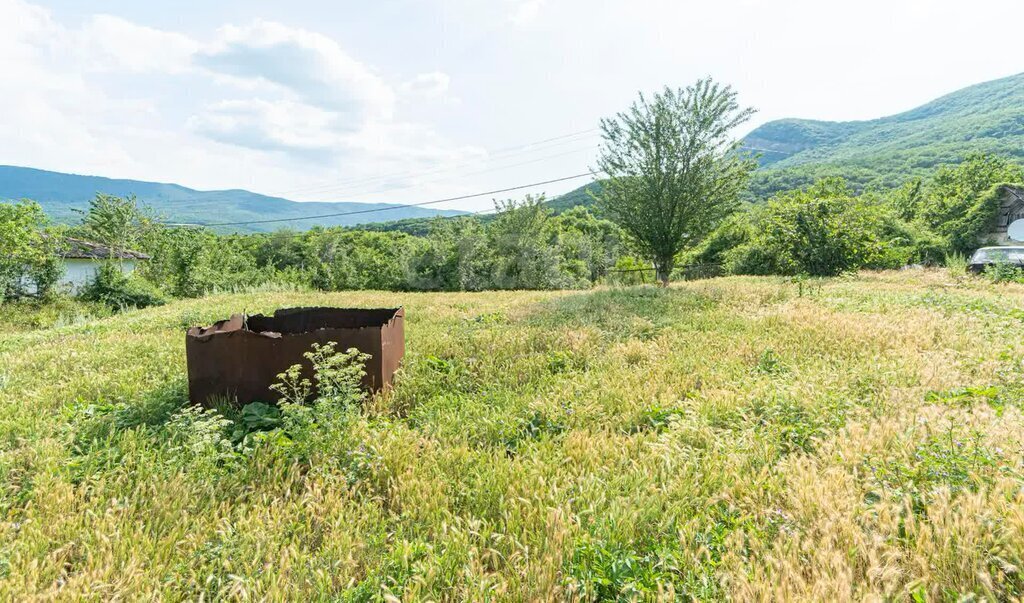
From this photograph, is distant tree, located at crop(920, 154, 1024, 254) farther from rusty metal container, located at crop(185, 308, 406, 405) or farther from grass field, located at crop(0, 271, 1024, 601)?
rusty metal container, located at crop(185, 308, 406, 405)

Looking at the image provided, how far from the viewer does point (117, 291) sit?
90.7ft

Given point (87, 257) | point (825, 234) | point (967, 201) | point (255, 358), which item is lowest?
point (255, 358)

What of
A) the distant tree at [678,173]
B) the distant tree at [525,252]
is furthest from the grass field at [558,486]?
the distant tree at [525,252]

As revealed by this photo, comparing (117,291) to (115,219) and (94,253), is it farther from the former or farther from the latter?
Result: (94,253)

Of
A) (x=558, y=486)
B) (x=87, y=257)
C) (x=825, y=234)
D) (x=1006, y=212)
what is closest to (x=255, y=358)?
(x=558, y=486)

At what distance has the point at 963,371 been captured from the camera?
4.20 metres

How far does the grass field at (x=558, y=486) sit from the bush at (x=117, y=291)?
29165mm

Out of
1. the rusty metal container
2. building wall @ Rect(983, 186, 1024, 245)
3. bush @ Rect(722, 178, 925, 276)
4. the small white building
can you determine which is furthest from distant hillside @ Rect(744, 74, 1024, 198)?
the small white building

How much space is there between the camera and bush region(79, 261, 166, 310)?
2750cm

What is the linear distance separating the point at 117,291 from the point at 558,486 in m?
36.0

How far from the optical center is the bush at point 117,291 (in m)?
27.5

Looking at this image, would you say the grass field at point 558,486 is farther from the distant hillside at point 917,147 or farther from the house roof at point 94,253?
the distant hillside at point 917,147

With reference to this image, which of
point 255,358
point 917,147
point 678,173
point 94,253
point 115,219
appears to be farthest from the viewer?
point 917,147

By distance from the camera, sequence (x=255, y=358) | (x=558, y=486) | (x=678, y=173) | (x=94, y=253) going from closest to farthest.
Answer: (x=558, y=486) → (x=255, y=358) → (x=678, y=173) → (x=94, y=253)
